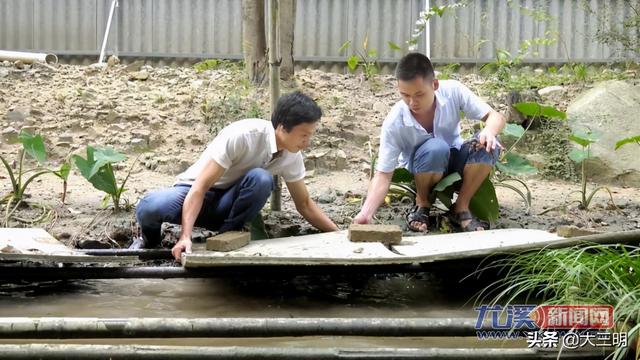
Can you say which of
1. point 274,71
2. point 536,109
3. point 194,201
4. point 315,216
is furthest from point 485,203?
point 194,201

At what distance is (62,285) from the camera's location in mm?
4871

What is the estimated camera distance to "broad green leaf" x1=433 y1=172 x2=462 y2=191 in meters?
5.14

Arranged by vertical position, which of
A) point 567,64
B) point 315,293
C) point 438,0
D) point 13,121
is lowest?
point 315,293

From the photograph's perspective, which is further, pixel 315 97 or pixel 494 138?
pixel 315 97

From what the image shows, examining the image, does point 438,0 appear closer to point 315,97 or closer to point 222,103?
point 315,97

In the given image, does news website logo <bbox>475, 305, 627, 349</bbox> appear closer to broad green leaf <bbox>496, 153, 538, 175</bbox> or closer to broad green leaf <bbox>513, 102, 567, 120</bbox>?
broad green leaf <bbox>496, 153, 538, 175</bbox>

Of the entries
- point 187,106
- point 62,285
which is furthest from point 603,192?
point 62,285

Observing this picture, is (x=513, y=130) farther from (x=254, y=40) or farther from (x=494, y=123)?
(x=254, y=40)

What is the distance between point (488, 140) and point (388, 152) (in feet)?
2.01

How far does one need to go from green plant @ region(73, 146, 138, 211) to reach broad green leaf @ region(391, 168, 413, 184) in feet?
5.59

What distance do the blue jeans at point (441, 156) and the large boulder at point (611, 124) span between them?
202 centimetres

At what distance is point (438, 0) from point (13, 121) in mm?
5533

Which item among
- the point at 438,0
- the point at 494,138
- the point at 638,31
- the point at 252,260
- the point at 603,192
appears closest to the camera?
the point at 252,260

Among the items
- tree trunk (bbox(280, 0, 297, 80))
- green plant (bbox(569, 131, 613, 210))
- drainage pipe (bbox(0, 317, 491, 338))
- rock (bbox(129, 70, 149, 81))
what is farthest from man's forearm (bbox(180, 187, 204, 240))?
rock (bbox(129, 70, 149, 81))
